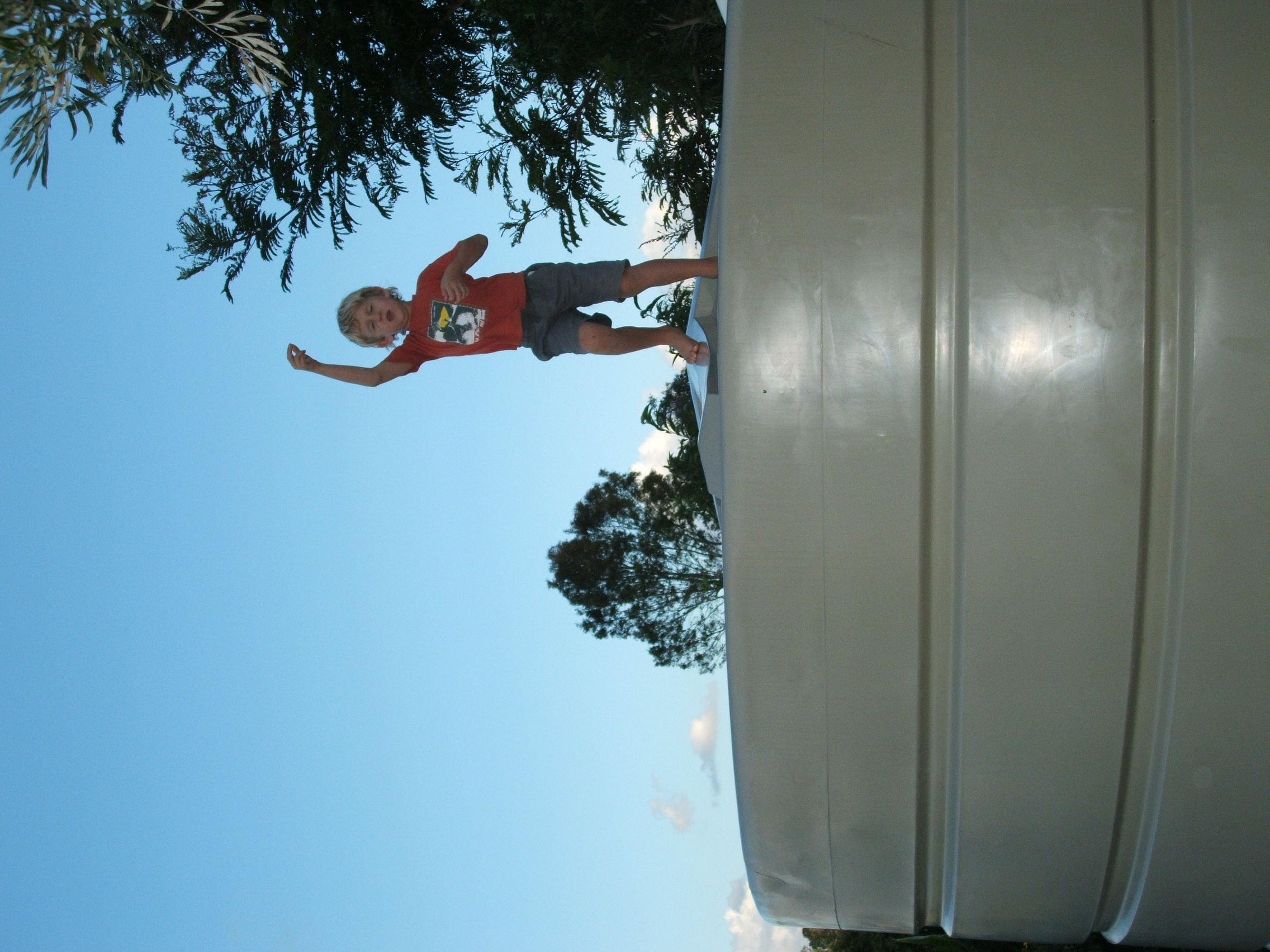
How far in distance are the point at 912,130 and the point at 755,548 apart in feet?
2.49

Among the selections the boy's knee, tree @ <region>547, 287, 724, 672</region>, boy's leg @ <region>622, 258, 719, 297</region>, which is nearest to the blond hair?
the boy's knee

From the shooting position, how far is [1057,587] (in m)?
1.45

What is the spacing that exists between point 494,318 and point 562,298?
0.27 m

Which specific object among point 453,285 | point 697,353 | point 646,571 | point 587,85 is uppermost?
point 587,85

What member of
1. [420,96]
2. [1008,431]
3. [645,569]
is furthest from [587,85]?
[645,569]

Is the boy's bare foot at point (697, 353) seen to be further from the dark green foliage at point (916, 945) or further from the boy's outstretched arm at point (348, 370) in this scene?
the dark green foliage at point (916, 945)

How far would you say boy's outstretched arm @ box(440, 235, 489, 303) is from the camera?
10.00ft

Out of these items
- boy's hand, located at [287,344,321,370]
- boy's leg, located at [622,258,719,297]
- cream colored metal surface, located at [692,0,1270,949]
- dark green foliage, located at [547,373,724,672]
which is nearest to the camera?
cream colored metal surface, located at [692,0,1270,949]

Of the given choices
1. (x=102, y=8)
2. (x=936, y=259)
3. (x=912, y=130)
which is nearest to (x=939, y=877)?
(x=936, y=259)

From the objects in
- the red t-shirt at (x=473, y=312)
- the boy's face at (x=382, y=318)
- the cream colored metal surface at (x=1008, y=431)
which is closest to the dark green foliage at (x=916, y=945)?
the cream colored metal surface at (x=1008, y=431)

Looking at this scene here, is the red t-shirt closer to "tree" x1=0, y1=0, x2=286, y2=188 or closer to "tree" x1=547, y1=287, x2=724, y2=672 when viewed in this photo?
"tree" x1=0, y1=0, x2=286, y2=188

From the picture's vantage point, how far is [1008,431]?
1.45 metres

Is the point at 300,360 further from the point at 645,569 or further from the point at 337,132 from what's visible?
the point at 645,569

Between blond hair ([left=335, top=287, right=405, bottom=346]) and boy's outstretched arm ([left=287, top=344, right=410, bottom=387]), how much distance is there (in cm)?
13
